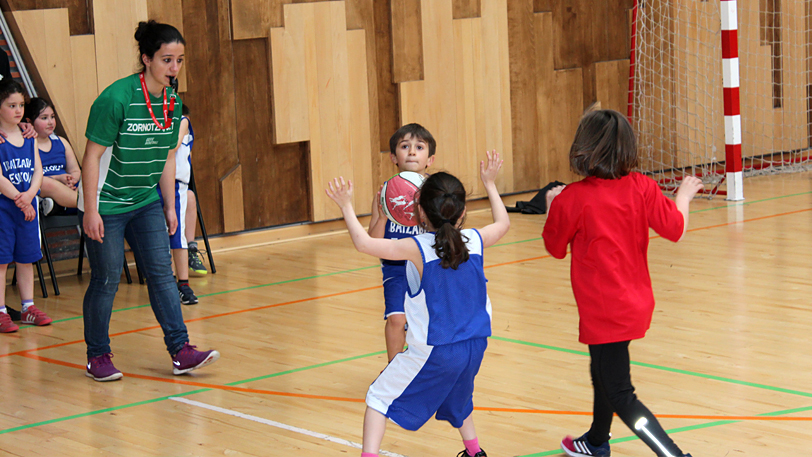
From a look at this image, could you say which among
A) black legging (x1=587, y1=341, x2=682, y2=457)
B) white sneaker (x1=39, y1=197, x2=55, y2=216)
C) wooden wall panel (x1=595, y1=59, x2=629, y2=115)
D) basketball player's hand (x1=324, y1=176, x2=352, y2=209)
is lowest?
black legging (x1=587, y1=341, x2=682, y2=457)

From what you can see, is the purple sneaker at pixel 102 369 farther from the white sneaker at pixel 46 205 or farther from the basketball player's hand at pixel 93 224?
the white sneaker at pixel 46 205

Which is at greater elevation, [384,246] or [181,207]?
[384,246]

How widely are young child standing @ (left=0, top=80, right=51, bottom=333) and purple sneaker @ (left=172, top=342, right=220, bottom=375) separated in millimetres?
1412

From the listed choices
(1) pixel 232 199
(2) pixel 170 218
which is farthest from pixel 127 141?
(1) pixel 232 199

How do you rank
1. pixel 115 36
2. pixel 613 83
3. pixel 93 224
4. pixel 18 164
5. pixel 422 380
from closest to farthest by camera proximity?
pixel 422 380, pixel 93 224, pixel 18 164, pixel 115 36, pixel 613 83

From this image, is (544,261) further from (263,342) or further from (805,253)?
(263,342)

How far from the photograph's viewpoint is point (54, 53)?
6.14m

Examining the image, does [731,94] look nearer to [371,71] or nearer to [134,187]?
[371,71]

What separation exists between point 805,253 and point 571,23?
3.80 metres

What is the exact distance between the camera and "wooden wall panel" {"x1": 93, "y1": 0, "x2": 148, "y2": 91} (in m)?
6.29

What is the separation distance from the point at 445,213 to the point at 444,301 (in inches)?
9.0

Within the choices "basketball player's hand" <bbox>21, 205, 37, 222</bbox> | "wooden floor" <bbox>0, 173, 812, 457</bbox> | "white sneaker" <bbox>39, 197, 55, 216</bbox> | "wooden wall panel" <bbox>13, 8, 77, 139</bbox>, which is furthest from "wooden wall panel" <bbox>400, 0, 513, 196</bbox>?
"basketball player's hand" <bbox>21, 205, 37, 222</bbox>

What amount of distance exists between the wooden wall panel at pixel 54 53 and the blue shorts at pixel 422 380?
4443mm

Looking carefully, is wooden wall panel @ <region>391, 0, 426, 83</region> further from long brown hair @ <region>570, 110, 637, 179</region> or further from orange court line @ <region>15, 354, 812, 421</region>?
long brown hair @ <region>570, 110, 637, 179</region>
